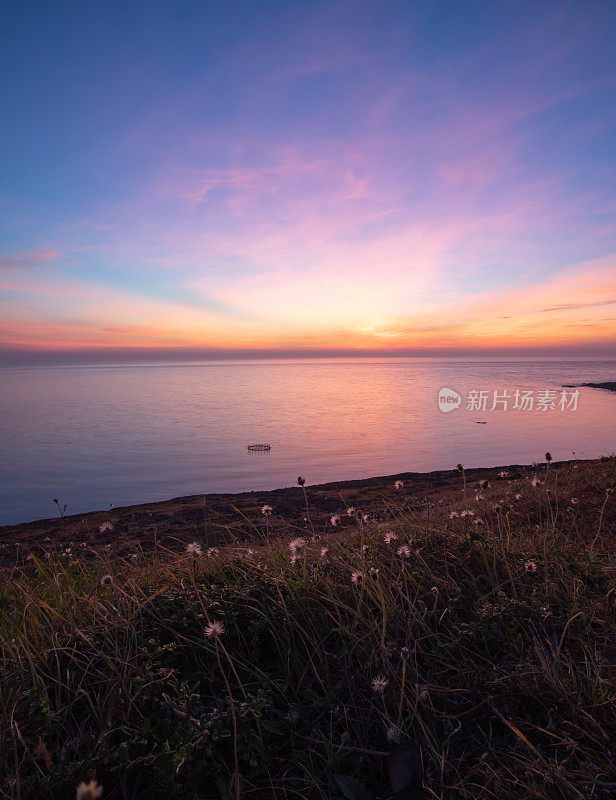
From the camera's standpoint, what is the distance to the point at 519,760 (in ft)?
6.44

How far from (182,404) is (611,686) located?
51876mm

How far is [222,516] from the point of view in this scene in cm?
1323
